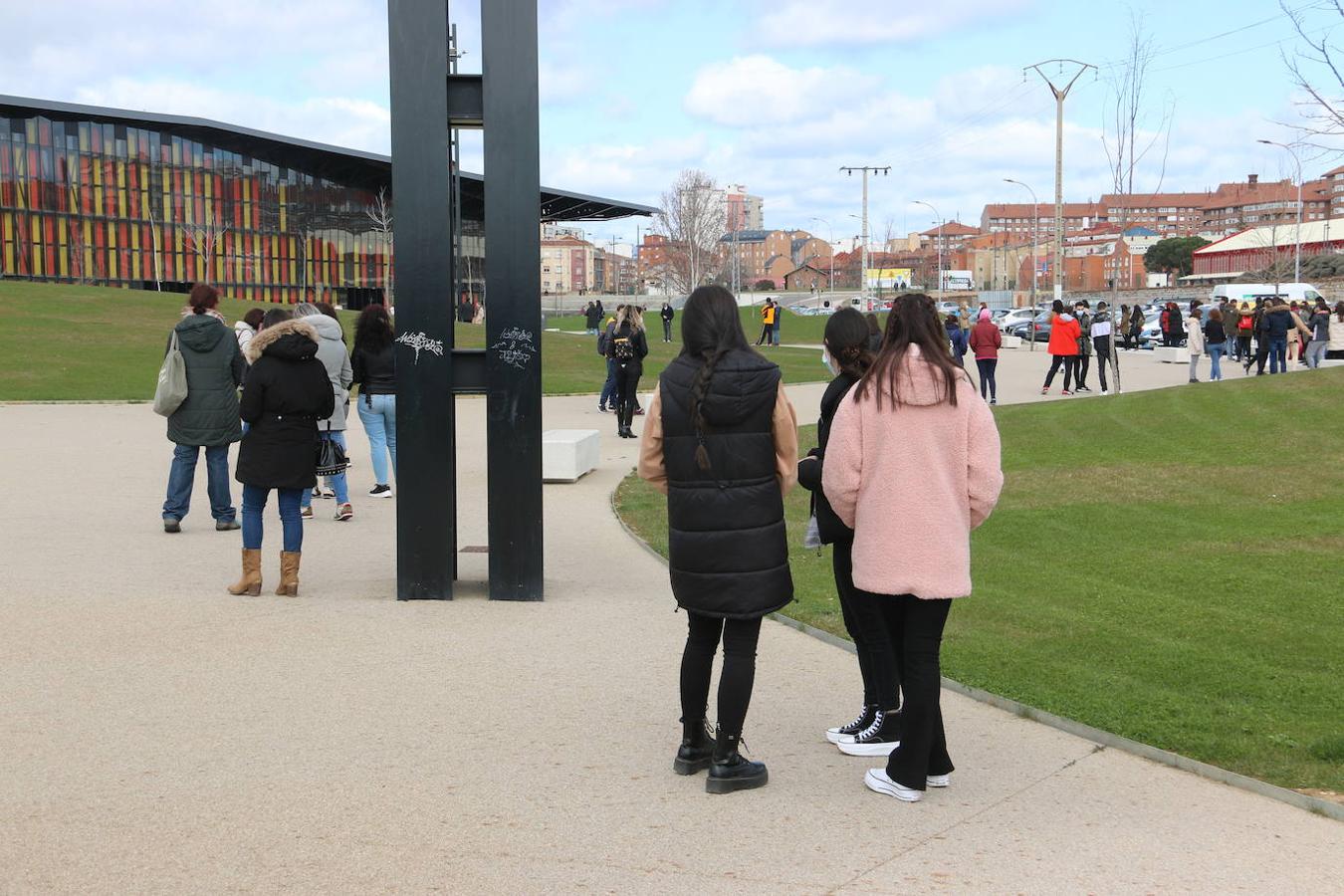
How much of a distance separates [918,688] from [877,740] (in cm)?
69

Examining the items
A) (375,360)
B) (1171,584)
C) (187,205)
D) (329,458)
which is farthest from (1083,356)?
(187,205)

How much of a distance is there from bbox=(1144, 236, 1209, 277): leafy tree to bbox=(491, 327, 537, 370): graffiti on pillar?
122 metres

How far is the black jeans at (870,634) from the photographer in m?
5.02

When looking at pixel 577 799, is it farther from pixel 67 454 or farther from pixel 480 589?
pixel 67 454

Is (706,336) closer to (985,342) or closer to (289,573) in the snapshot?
(289,573)

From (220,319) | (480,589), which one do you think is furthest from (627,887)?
(220,319)

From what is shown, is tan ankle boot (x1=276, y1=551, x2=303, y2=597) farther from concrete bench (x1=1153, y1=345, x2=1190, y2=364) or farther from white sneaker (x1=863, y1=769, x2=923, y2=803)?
concrete bench (x1=1153, y1=345, x2=1190, y2=364)

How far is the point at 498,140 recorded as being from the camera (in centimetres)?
766

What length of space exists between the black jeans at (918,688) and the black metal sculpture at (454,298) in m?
3.65

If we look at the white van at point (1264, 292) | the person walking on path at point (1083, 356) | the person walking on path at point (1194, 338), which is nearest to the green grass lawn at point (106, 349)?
the person walking on path at point (1083, 356)

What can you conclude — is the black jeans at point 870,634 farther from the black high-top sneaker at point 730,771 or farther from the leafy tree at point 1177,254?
the leafy tree at point 1177,254

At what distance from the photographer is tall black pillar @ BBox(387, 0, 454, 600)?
7645 mm

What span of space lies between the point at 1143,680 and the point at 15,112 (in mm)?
64637

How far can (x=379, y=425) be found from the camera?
12.5m
